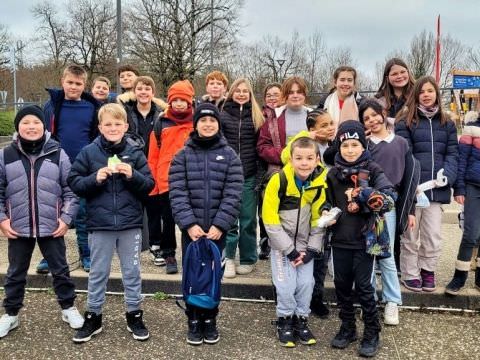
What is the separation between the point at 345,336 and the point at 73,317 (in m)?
2.19

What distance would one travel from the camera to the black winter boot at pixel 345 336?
3721mm

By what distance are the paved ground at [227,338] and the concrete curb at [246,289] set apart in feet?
0.48

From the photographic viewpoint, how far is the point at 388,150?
4.07 m

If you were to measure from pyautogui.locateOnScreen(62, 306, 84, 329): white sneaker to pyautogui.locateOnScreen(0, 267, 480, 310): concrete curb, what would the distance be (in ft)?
2.57

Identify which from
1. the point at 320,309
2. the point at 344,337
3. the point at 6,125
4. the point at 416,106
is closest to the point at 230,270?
the point at 320,309

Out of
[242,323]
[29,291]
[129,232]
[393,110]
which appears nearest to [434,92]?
[393,110]

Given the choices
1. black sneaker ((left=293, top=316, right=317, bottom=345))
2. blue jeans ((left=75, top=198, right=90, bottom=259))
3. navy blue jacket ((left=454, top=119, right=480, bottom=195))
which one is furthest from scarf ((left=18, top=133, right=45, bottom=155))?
navy blue jacket ((left=454, top=119, right=480, bottom=195))

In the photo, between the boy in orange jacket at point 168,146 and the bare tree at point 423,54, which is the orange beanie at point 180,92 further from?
the bare tree at point 423,54

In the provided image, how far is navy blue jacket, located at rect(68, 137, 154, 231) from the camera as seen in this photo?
375cm

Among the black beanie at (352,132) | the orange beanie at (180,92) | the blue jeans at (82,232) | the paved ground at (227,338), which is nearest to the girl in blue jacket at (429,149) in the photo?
the paved ground at (227,338)

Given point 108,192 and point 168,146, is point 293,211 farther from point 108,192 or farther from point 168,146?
point 168,146

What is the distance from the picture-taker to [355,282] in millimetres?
3752

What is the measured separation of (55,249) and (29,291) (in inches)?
46.0

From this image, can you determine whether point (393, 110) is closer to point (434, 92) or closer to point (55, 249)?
point (434, 92)
